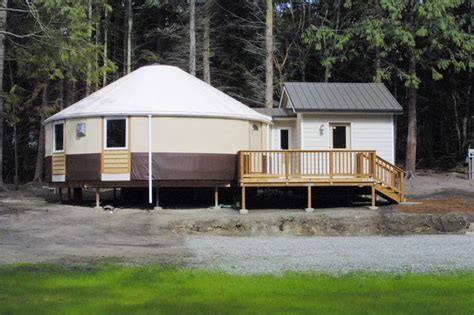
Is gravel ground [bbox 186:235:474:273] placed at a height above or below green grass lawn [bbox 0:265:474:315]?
below

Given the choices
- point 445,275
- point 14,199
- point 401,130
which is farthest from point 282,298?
point 401,130

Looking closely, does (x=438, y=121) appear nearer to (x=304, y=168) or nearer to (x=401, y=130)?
(x=401, y=130)

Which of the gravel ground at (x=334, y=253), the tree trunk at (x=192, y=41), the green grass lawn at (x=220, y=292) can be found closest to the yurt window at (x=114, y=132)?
the gravel ground at (x=334, y=253)

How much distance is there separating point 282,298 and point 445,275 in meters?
2.77

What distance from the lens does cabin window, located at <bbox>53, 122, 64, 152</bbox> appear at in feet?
65.2

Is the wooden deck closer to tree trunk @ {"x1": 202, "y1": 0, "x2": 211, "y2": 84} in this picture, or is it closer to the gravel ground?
the gravel ground

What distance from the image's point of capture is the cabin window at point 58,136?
19.9 meters

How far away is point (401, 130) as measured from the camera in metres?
36.6

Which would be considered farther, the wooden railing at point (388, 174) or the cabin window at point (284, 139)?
the cabin window at point (284, 139)

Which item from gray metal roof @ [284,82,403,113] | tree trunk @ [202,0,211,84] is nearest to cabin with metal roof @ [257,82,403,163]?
gray metal roof @ [284,82,403,113]

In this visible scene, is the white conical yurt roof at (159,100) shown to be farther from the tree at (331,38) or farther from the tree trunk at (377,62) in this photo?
the tree at (331,38)

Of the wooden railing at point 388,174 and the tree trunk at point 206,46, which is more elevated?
the tree trunk at point 206,46

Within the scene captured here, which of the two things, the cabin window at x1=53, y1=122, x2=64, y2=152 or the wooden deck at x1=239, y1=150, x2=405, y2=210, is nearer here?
the wooden deck at x1=239, y1=150, x2=405, y2=210

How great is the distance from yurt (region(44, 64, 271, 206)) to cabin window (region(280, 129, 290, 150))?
293cm
